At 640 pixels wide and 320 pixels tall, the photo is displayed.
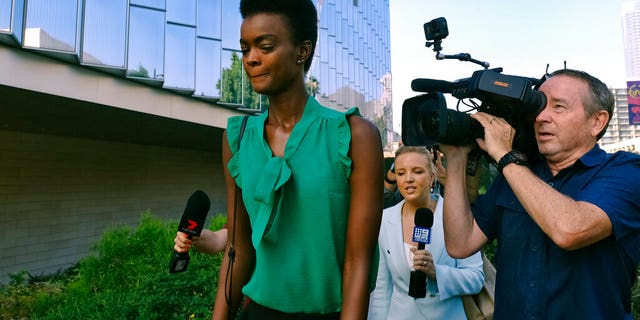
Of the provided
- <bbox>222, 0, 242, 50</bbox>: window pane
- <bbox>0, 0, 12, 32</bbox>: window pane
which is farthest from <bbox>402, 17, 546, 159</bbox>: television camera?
<bbox>222, 0, 242, 50</bbox>: window pane

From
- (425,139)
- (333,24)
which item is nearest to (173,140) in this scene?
(333,24)

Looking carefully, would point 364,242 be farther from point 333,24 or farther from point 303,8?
point 333,24

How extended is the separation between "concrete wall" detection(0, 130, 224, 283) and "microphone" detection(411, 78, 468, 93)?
8.93m

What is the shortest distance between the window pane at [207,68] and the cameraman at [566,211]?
303 inches

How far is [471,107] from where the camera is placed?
5.84 feet

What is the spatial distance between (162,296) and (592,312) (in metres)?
2.88

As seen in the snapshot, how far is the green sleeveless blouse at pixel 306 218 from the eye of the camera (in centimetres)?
127

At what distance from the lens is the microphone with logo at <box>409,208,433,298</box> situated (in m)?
2.16

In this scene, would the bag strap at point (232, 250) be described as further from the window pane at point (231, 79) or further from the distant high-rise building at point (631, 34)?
the distant high-rise building at point (631, 34)

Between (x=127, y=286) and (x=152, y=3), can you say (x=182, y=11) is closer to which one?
(x=152, y=3)

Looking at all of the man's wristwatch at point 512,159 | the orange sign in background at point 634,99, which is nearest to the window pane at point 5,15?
the man's wristwatch at point 512,159

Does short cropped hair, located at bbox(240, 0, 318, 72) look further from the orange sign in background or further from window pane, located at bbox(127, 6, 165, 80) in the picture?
the orange sign in background

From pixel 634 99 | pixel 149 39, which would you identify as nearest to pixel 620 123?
pixel 634 99

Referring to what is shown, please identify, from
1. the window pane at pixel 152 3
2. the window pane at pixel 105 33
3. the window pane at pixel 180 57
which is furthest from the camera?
the window pane at pixel 180 57
